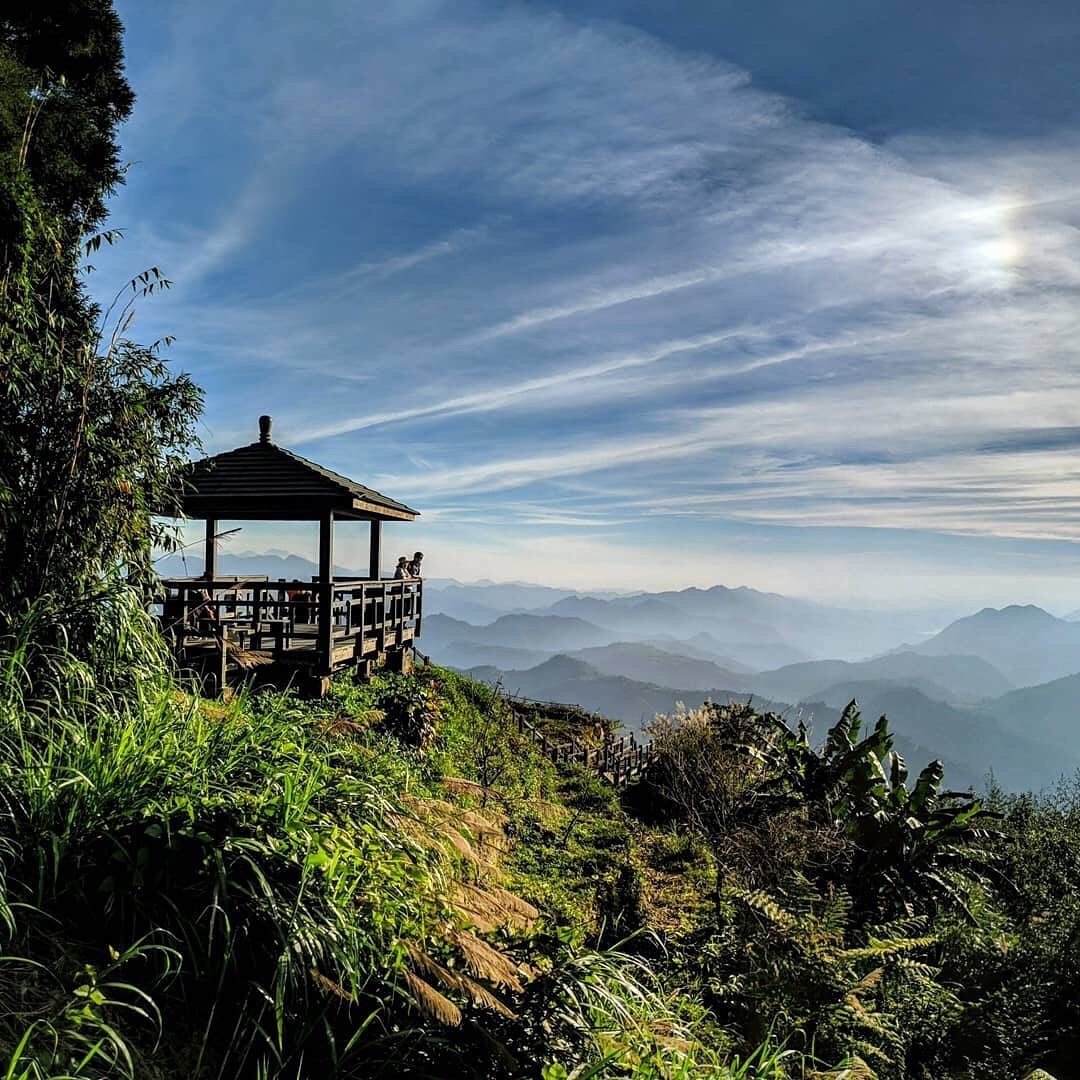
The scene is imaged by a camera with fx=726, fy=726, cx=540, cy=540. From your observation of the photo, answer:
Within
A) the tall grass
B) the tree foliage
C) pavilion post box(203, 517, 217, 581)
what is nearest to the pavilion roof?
pavilion post box(203, 517, 217, 581)

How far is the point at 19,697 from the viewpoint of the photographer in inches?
146

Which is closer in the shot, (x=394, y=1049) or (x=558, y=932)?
(x=394, y=1049)

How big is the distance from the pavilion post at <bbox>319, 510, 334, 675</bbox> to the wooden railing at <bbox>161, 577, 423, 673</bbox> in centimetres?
2

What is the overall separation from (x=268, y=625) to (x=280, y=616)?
38 centimetres

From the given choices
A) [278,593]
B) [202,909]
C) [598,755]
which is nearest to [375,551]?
[278,593]

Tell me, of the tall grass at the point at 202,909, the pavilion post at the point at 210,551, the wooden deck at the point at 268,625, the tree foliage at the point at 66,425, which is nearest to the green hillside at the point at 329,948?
the tall grass at the point at 202,909

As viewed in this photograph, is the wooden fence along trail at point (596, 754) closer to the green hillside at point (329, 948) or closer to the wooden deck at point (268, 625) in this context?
the wooden deck at point (268, 625)

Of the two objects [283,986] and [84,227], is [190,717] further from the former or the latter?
[84,227]

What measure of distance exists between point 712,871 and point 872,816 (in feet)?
8.27

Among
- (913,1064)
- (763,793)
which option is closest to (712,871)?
(763,793)

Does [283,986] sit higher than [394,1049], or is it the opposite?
[283,986]

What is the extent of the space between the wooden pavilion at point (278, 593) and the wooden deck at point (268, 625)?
0.02 meters

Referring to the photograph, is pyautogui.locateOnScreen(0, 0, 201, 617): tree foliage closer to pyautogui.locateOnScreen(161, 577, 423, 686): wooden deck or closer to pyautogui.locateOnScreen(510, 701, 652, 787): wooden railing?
pyautogui.locateOnScreen(161, 577, 423, 686): wooden deck

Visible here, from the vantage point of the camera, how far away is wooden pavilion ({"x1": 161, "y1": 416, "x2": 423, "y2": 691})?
1050cm
